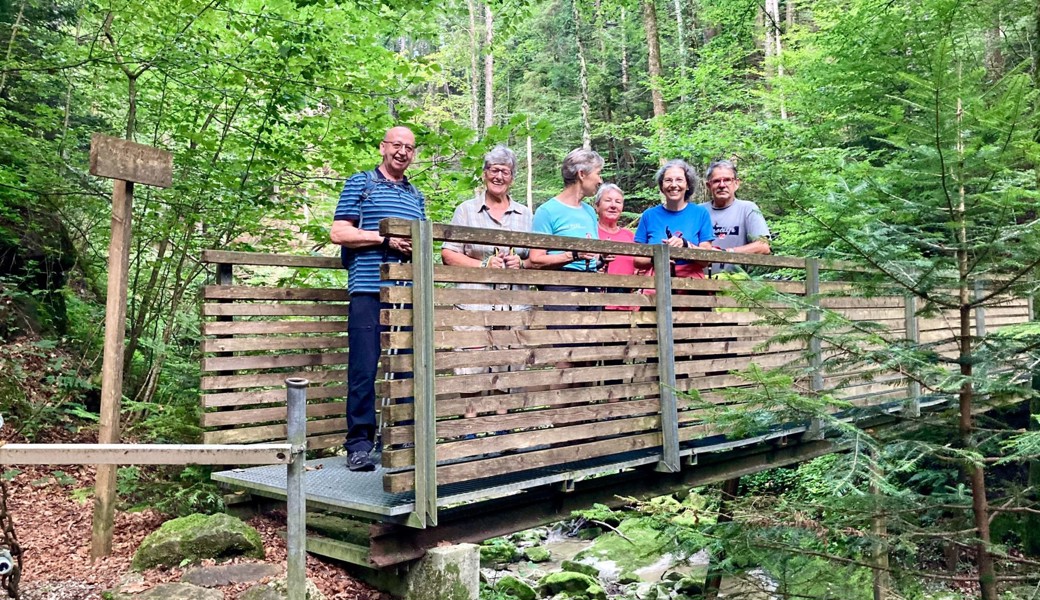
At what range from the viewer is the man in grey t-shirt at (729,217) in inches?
234

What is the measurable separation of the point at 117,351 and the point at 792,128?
41.7 feet

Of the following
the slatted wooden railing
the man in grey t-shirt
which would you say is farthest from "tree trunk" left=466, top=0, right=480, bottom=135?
the slatted wooden railing

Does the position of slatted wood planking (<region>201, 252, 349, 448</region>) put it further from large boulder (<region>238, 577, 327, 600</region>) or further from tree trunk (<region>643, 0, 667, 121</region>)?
tree trunk (<region>643, 0, 667, 121</region>)

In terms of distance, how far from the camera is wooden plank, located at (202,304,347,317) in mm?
4820

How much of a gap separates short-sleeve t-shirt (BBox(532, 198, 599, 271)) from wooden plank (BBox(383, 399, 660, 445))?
40.5 inches

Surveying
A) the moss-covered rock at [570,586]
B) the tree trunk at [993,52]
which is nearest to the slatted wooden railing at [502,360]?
the moss-covered rock at [570,586]

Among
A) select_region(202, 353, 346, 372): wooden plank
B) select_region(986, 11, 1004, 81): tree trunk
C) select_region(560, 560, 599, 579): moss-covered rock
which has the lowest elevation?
select_region(560, 560, 599, 579): moss-covered rock

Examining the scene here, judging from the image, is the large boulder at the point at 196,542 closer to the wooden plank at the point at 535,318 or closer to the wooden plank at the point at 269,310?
the wooden plank at the point at 269,310

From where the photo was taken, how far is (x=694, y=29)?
79.3 ft

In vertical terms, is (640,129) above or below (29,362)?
above

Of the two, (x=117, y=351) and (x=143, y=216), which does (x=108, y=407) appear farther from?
(x=143, y=216)

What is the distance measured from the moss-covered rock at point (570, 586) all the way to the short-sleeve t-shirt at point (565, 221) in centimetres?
433

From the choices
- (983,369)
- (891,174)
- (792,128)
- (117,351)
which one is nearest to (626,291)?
(891,174)

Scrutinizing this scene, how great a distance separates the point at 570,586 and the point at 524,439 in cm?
460
